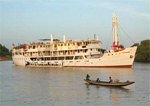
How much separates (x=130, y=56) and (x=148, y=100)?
32.6 metres

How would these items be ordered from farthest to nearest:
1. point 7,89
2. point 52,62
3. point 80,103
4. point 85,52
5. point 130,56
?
point 52,62, point 85,52, point 130,56, point 7,89, point 80,103

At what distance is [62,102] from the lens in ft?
82.4

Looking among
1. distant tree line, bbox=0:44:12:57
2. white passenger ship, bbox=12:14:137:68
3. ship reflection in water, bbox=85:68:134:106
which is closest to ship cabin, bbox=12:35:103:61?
→ white passenger ship, bbox=12:14:137:68

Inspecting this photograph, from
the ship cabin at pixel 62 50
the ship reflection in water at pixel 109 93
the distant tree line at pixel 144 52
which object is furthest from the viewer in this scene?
the distant tree line at pixel 144 52

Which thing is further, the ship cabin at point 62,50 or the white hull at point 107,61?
the ship cabin at point 62,50

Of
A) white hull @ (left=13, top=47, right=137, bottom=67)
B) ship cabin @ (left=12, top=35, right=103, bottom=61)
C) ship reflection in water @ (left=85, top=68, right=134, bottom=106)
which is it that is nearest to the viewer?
ship reflection in water @ (left=85, top=68, right=134, bottom=106)

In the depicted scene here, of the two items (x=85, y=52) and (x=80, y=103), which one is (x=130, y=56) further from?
(x=80, y=103)

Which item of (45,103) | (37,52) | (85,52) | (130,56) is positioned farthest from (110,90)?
(37,52)

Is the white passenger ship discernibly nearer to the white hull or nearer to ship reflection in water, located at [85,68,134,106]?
the white hull

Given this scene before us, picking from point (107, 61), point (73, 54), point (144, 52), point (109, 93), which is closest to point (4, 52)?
point (144, 52)

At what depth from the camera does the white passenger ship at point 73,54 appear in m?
58.1

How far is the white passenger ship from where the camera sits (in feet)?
191

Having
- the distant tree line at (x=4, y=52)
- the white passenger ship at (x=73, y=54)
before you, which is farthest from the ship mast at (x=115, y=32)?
the distant tree line at (x=4, y=52)

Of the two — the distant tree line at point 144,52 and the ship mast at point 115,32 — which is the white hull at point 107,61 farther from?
the distant tree line at point 144,52
